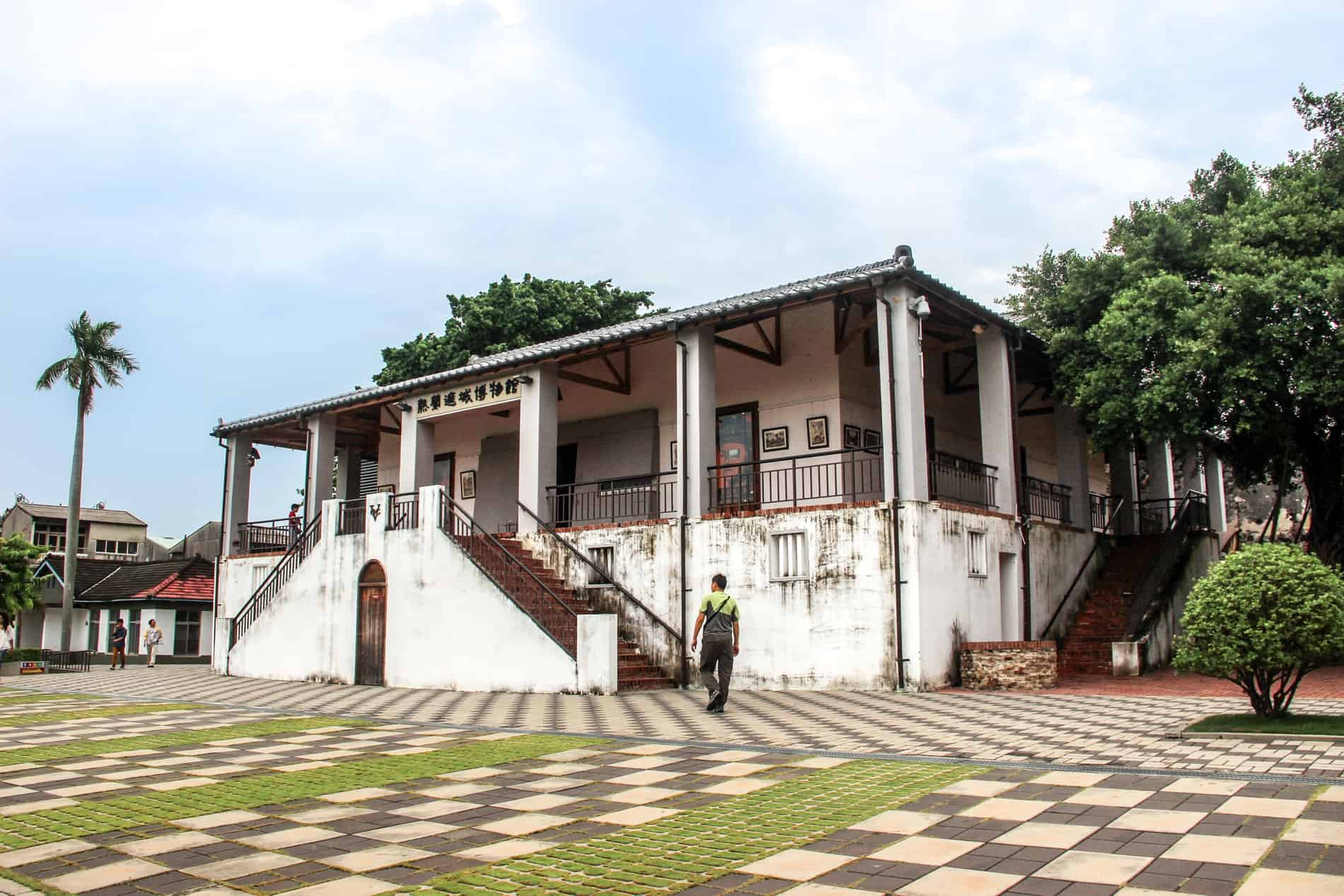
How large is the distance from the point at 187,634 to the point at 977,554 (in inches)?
1033

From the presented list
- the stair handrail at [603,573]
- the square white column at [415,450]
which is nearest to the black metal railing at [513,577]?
the stair handrail at [603,573]

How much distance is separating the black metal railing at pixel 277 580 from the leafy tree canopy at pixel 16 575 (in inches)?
307

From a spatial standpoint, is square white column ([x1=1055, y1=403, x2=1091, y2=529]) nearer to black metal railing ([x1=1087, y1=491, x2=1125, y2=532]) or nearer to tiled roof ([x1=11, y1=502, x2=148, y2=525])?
black metal railing ([x1=1087, y1=491, x2=1125, y2=532])

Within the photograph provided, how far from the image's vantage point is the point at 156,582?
32.9 metres

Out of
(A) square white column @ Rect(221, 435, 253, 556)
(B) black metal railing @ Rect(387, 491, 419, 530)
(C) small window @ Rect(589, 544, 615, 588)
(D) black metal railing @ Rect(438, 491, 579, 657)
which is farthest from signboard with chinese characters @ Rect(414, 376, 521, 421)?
(A) square white column @ Rect(221, 435, 253, 556)

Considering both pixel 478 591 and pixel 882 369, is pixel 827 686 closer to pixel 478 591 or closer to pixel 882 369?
pixel 882 369

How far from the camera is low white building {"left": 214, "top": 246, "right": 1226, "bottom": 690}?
14.3 metres

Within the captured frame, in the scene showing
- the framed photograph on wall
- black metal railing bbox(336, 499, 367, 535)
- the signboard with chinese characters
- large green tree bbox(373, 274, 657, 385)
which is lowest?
black metal railing bbox(336, 499, 367, 535)

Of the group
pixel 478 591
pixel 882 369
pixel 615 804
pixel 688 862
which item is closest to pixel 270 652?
pixel 478 591

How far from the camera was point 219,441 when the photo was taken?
2516cm

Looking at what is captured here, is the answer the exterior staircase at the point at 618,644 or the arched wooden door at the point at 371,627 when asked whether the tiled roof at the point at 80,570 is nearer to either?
the arched wooden door at the point at 371,627

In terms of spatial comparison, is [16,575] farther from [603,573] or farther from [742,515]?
[742,515]

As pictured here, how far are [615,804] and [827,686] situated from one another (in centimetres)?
880

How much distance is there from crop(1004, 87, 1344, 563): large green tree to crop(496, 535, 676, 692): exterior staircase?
8.30 metres
